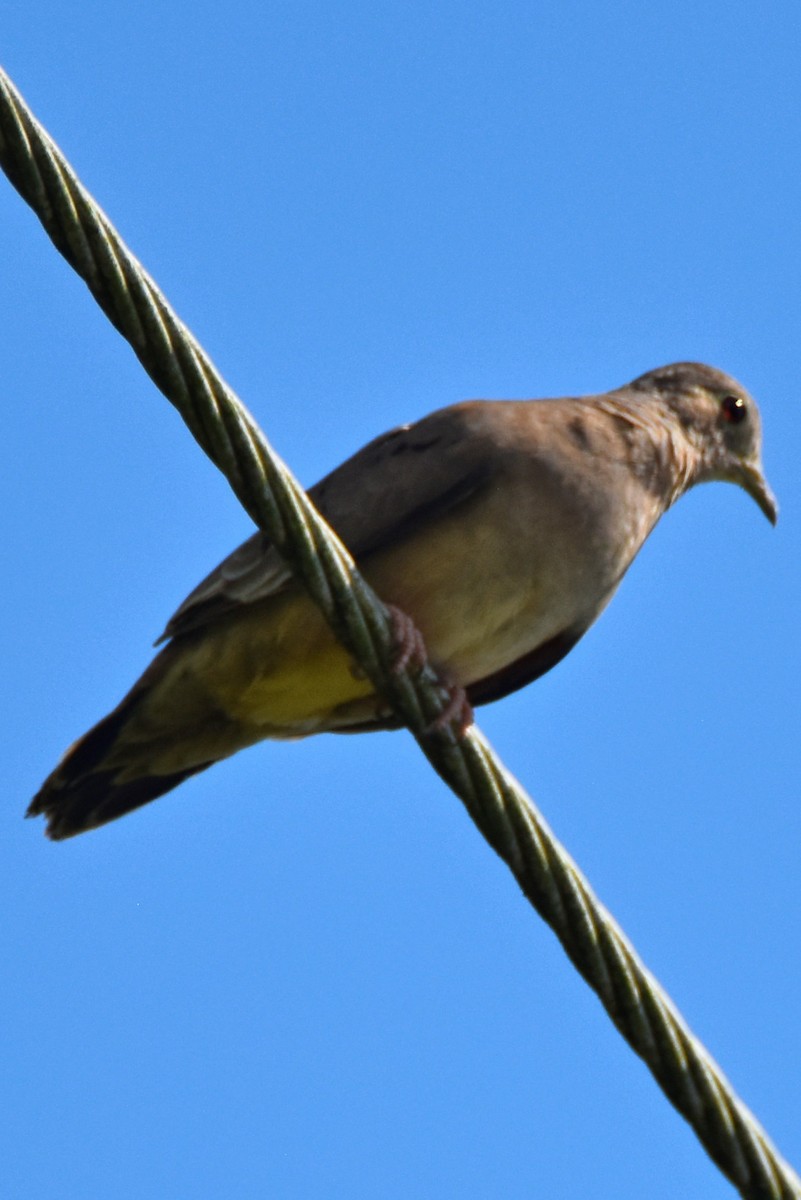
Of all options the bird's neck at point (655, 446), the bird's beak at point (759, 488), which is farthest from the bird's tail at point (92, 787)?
the bird's beak at point (759, 488)

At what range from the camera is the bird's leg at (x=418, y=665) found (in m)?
4.11

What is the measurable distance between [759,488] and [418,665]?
369cm

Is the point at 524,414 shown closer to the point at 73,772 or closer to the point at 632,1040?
the point at 73,772

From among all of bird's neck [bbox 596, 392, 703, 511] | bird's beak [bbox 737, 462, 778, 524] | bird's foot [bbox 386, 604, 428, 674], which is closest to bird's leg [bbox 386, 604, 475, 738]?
bird's foot [bbox 386, 604, 428, 674]

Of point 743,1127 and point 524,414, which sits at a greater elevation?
point 524,414

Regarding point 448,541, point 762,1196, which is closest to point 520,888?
point 762,1196

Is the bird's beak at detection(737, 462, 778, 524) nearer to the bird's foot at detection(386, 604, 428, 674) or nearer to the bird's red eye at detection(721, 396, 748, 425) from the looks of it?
the bird's red eye at detection(721, 396, 748, 425)

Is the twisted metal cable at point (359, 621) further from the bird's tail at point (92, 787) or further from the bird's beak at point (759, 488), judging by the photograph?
the bird's beak at point (759, 488)

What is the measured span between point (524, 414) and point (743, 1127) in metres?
3.21

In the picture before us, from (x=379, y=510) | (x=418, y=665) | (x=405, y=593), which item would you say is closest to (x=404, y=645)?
(x=418, y=665)

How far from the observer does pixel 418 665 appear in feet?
15.0

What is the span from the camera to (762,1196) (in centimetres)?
369

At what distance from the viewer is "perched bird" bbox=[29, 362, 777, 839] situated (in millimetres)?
6035

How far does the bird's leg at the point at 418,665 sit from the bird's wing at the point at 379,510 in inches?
18.1
